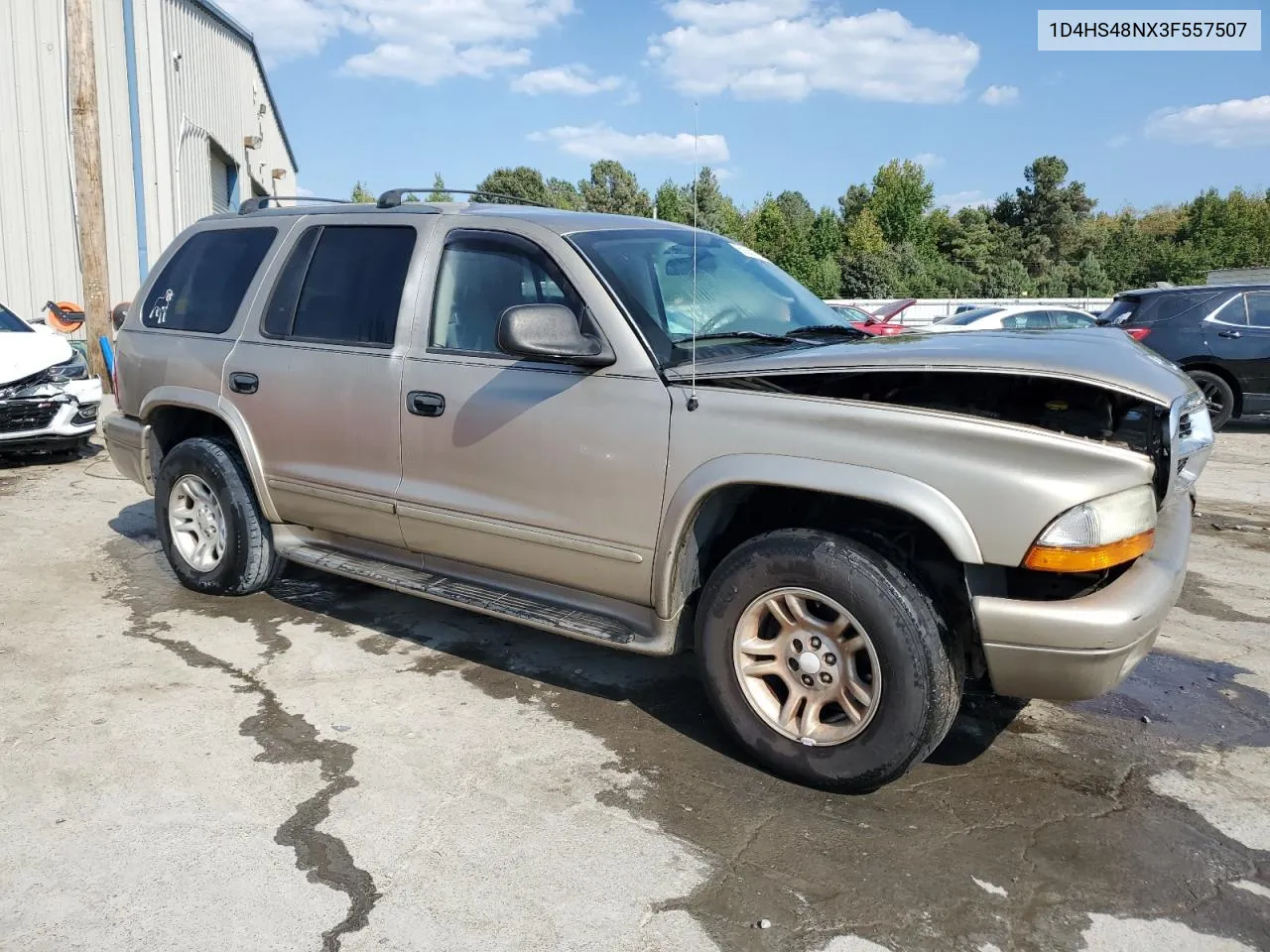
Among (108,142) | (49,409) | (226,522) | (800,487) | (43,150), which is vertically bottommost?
(226,522)

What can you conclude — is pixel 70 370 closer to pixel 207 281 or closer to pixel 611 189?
pixel 207 281

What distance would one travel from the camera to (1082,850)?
9.65ft

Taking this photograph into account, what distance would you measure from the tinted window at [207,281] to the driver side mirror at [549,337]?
2.07 meters

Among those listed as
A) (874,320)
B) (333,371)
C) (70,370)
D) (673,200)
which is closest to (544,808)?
(333,371)

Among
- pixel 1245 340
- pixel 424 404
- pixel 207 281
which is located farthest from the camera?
pixel 1245 340

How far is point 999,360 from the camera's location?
9.86 feet

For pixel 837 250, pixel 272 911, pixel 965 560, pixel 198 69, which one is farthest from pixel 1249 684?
pixel 837 250

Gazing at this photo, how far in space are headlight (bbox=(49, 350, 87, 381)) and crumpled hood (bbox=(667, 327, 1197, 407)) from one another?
300 inches

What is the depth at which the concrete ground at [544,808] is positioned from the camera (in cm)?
261

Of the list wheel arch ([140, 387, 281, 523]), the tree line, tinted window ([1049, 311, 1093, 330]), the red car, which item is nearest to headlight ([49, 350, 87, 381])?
wheel arch ([140, 387, 281, 523])

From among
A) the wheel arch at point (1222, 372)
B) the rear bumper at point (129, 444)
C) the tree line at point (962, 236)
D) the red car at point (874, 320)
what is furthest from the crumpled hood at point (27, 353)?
the tree line at point (962, 236)

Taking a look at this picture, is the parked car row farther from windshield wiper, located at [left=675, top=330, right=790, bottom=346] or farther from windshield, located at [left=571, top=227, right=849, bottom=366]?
windshield wiper, located at [left=675, top=330, right=790, bottom=346]

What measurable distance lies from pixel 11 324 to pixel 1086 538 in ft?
32.4

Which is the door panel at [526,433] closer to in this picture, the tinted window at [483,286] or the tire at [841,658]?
the tinted window at [483,286]
